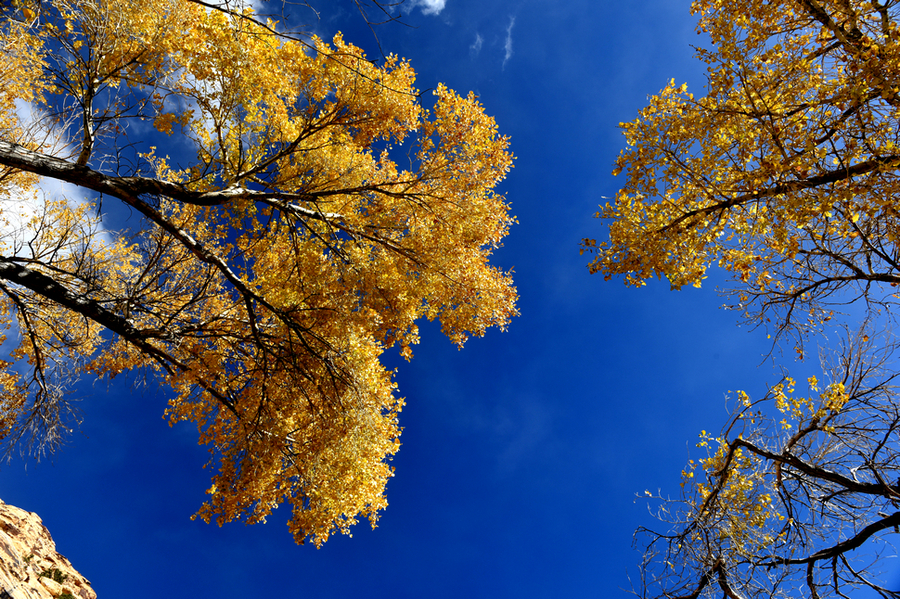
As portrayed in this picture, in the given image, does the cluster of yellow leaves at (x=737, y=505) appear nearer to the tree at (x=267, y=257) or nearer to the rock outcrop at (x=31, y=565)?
the tree at (x=267, y=257)

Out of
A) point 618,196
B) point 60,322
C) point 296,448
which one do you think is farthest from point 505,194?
point 60,322

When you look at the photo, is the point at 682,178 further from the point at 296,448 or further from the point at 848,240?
the point at 296,448

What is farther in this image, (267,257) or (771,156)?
(267,257)

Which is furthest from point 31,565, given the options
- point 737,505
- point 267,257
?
point 737,505

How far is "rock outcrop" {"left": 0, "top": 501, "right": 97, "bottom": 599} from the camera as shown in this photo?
10500 mm

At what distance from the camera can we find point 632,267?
5.79 metres

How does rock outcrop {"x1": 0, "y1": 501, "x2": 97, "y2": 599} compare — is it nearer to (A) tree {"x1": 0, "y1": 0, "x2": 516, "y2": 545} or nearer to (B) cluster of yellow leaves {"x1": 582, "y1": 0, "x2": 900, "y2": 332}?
(A) tree {"x1": 0, "y1": 0, "x2": 516, "y2": 545}

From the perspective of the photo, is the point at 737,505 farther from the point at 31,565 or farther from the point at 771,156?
the point at 31,565

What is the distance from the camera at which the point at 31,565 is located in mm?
13047

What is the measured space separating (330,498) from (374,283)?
479 cm

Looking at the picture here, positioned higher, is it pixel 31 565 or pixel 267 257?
pixel 267 257

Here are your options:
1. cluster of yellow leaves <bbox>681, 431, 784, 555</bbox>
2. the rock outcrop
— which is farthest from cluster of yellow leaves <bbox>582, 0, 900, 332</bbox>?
the rock outcrop

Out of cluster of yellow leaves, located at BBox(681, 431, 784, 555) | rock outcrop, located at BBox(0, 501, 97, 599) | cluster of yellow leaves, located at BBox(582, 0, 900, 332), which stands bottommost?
rock outcrop, located at BBox(0, 501, 97, 599)

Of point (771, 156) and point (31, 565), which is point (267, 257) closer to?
point (771, 156)
